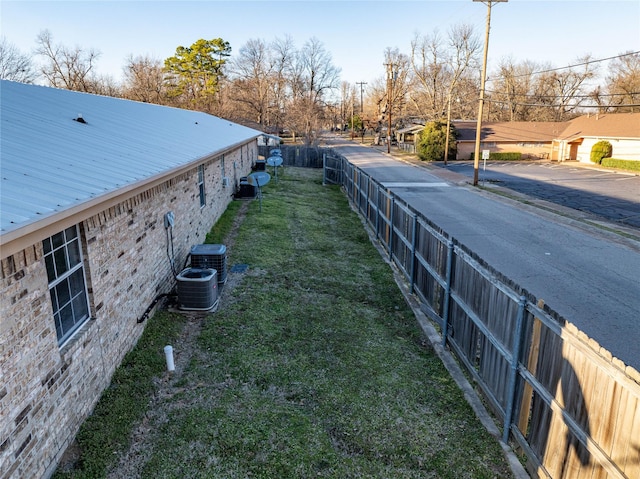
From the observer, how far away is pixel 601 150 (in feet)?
124

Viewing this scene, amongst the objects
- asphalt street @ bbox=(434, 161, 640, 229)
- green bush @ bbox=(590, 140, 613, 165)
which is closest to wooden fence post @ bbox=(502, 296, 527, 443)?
asphalt street @ bbox=(434, 161, 640, 229)

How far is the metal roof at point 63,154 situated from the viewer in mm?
3982

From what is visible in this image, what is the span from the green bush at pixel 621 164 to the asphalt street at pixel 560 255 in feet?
57.9

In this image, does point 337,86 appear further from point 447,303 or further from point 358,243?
point 447,303

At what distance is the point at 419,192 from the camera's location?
24609 mm

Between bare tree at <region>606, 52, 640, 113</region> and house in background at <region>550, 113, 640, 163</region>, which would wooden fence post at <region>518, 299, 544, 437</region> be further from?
bare tree at <region>606, 52, 640, 113</region>

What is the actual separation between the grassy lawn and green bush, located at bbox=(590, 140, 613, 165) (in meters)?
36.2

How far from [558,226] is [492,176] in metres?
16.5

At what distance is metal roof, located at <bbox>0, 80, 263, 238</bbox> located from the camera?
3.98m

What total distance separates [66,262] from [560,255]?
12168 mm

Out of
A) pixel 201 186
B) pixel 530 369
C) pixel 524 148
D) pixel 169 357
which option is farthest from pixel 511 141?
pixel 169 357

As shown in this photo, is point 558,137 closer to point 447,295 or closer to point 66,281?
point 447,295

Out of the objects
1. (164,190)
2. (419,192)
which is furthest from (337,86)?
(164,190)

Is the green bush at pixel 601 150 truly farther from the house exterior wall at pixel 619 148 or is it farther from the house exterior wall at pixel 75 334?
the house exterior wall at pixel 75 334
